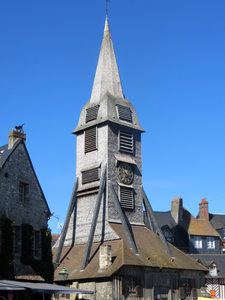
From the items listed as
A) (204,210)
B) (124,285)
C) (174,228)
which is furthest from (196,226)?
(124,285)

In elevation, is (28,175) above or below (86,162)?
below

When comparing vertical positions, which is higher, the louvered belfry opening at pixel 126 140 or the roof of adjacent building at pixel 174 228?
the louvered belfry opening at pixel 126 140

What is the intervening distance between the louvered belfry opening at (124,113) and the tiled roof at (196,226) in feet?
47.9

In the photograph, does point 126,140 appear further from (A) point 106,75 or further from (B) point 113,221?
(B) point 113,221

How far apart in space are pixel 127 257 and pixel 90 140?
10.9 meters

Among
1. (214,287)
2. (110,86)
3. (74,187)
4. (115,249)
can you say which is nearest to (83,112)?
(110,86)

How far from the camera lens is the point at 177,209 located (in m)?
45.4

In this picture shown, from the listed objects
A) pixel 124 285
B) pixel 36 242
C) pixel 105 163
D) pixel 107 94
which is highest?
pixel 107 94

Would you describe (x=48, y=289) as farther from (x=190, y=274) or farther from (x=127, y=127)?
(x=127, y=127)

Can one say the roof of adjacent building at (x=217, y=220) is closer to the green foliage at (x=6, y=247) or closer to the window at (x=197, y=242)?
the window at (x=197, y=242)

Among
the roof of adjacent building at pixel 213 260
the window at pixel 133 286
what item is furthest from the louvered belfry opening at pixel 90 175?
the roof of adjacent building at pixel 213 260

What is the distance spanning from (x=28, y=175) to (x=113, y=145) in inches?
430

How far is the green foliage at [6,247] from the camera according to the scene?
2028cm

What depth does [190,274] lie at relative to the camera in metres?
30.3
